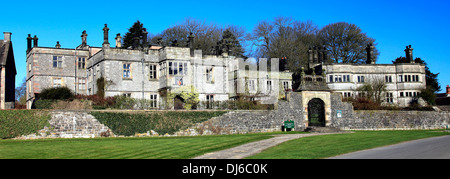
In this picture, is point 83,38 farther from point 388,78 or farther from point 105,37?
point 388,78

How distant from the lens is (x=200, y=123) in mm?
32969

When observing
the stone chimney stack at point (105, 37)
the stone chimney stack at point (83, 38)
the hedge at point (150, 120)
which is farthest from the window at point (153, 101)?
the stone chimney stack at point (83, 38)

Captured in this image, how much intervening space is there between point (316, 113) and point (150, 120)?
583 inches

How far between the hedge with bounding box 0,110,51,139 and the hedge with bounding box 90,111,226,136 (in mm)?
3228

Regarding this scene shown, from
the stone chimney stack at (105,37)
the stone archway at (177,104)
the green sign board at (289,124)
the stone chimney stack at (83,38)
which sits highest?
the stone chimney stack at (83,38)

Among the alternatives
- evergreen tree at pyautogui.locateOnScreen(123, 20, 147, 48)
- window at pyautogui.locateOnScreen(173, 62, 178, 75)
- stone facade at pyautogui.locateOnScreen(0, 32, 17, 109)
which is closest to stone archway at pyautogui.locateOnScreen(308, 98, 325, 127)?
window at pyautogui.locateOnScreen(173, 62, 178, 75)

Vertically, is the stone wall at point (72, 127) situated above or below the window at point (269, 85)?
below

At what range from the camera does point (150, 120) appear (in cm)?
3112

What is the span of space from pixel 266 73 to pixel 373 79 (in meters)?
15.2

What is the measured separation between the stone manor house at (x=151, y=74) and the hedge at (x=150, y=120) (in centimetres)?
228

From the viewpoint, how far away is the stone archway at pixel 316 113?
121 ft

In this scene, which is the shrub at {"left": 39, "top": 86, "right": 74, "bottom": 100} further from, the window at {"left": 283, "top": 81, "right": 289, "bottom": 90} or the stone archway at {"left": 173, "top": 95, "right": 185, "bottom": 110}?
the window at {"left": 283, "top": 81, "right": 289, "bottom": 90}

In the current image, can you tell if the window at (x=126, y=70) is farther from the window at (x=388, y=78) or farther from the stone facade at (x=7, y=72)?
the window at (x=388, y=78)
